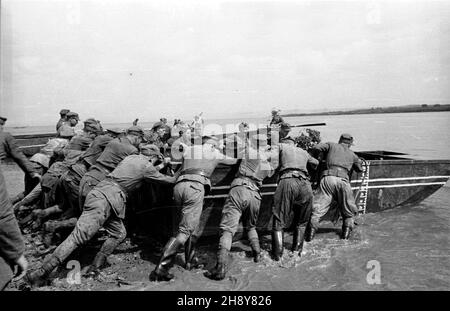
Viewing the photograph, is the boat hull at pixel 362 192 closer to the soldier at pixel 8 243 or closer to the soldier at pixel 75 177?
the soldier at pixel 75 177

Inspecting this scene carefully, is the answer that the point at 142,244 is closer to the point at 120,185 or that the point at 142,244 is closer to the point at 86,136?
the point at 120,185

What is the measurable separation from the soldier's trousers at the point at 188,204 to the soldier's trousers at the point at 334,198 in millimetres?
2555

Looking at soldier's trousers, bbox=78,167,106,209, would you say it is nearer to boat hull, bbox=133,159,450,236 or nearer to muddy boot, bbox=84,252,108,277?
boat hull, bbox=133,159,450,236

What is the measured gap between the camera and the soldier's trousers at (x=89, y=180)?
583 cm

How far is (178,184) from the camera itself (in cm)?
551

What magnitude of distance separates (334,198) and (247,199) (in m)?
2.33

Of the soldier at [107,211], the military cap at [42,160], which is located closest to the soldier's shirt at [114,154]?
the soldier at [107,211]

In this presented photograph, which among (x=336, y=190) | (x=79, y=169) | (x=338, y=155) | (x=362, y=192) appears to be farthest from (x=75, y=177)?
(x=362, y=192)

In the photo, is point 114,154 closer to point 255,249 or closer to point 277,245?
point 255,249

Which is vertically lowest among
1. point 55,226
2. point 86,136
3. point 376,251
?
point 376,251

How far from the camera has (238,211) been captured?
559 cm

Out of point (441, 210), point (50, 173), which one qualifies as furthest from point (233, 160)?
point (441, 210)

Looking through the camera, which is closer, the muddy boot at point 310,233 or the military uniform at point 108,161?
the military uniform at point 108,161
